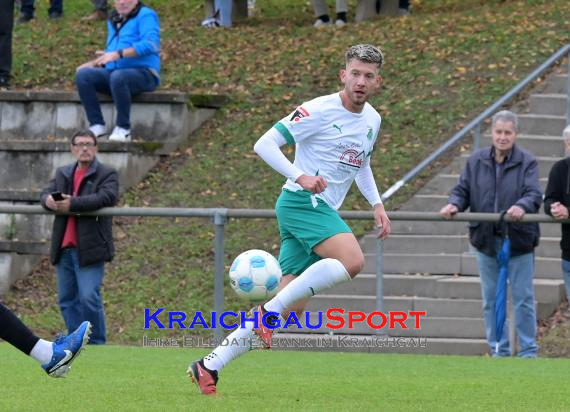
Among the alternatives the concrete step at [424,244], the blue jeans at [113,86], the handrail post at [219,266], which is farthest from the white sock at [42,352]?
the blue jeans at [113,86]

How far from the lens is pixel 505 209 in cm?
1312

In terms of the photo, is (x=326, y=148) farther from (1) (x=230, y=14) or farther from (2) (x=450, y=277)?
(1) (x=230, y=14)

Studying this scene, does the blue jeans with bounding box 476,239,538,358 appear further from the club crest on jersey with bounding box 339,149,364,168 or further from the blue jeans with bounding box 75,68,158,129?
the blue jeans with bounding box 75,68,158,129

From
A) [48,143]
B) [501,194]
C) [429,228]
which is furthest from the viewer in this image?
[48,143]

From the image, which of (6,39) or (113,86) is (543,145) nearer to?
(113,86)

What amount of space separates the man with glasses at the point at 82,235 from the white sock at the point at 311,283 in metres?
5.17

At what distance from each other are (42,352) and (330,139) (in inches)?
91.7

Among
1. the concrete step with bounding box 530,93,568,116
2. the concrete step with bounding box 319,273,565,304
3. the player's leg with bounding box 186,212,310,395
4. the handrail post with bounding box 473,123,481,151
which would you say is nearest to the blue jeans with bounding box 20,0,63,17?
the concrete step with bounding box 530,93,568,116

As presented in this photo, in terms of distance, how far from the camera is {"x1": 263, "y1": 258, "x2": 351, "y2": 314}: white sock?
855 cm

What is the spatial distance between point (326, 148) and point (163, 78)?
12313 millimetres

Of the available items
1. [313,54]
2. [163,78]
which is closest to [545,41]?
[313,54]

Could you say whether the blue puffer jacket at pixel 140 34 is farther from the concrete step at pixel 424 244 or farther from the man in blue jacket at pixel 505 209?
the man in blue jacket at pixel 505 209

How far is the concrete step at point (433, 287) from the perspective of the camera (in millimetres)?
14977

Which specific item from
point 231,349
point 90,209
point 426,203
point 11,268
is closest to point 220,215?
point 90,209
